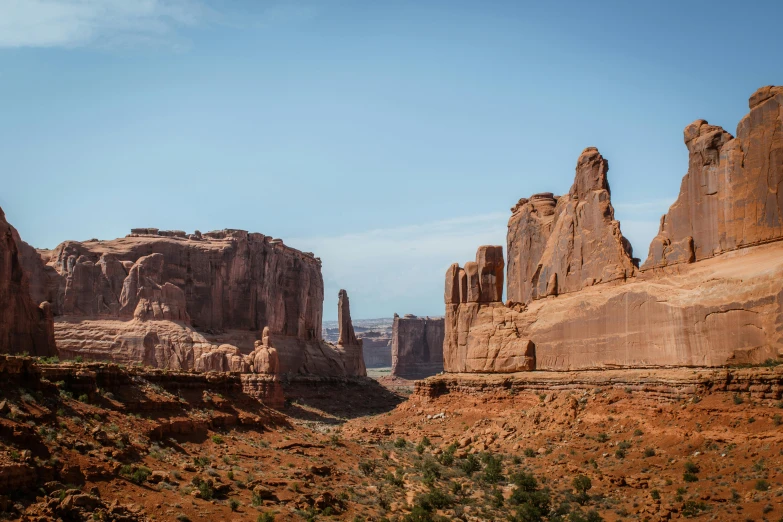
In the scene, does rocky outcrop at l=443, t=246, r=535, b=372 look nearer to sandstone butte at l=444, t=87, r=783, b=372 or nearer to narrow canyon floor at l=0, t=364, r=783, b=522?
sandstone butte at l=444, t=87, r=783, b=372

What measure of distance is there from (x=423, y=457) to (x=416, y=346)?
367 feet

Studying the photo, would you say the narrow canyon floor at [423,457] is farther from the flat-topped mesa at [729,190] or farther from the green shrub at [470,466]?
the flat-topped mesa at [729,190]

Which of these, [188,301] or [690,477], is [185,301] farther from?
[690,477]

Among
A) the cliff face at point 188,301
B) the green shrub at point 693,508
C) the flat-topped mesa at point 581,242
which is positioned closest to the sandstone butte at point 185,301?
the cliff face at point 188,301

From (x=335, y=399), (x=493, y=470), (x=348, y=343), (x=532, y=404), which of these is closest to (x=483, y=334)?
(x=532, y=404)

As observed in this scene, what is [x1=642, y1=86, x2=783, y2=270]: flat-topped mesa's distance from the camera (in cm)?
3484

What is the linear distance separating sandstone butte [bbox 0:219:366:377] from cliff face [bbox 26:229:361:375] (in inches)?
3.7

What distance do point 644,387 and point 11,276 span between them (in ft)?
89.0

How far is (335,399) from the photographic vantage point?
88250 mm

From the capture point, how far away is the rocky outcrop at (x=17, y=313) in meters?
37.4

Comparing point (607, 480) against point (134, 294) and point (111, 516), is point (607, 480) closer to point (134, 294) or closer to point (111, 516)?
point (111, 516)

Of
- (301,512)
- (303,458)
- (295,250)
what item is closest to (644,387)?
(303,458)

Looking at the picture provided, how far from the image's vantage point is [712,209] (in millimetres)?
37188

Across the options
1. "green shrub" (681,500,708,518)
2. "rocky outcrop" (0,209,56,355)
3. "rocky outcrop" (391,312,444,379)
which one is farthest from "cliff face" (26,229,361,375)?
"rocky outcrop" (391,312,444,379)
